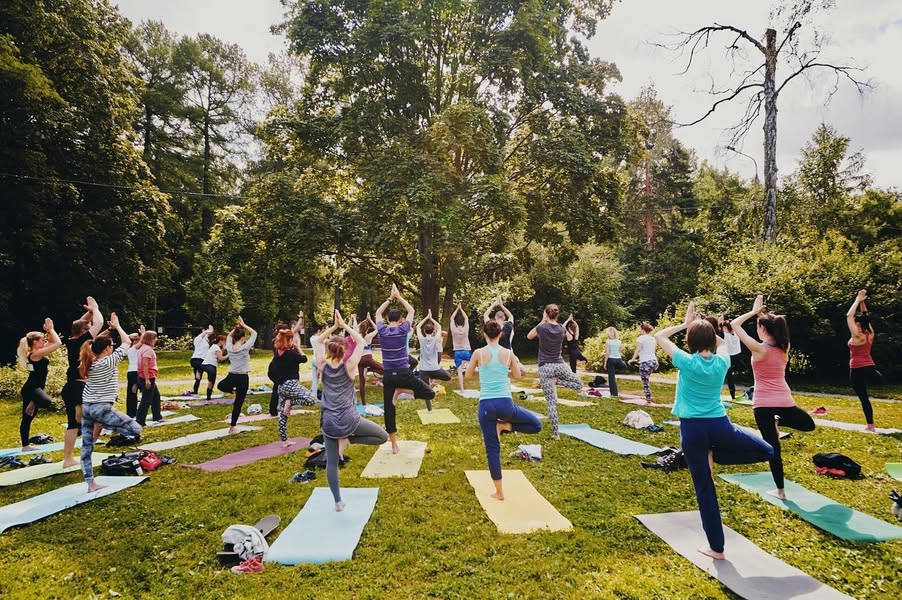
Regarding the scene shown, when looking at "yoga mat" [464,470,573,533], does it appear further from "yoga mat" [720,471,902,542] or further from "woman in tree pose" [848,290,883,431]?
"woman in tree pose" [848,290,883,431]

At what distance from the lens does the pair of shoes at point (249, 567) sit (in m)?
4.38

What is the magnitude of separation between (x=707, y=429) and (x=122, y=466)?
822 centimetres

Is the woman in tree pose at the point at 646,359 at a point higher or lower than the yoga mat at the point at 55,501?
higher

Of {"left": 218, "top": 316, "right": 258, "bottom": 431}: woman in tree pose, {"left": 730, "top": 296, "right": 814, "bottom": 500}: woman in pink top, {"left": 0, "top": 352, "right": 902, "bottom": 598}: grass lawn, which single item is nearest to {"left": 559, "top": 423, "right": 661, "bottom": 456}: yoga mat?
{"left": 0, "top": 352, "right": 902, "bottom": 598}: grass lawn

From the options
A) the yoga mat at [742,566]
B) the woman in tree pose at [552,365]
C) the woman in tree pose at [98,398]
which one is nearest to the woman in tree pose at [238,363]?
the woman in tree pose at [98,398]

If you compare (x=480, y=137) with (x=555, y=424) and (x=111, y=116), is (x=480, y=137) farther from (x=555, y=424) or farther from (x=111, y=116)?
(x=111, y=116)

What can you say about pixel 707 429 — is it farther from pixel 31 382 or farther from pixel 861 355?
pixel 31 382

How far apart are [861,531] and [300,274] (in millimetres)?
18962

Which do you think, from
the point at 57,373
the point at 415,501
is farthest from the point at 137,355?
the point at 415,501

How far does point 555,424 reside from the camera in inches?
339

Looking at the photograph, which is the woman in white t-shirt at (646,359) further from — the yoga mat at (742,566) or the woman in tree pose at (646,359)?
the yoga mat at (742,566)

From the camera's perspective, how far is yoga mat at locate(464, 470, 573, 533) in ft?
17.0


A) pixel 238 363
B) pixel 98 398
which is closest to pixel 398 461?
pixel 238 363

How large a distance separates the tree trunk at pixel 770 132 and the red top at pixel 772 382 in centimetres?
1575
